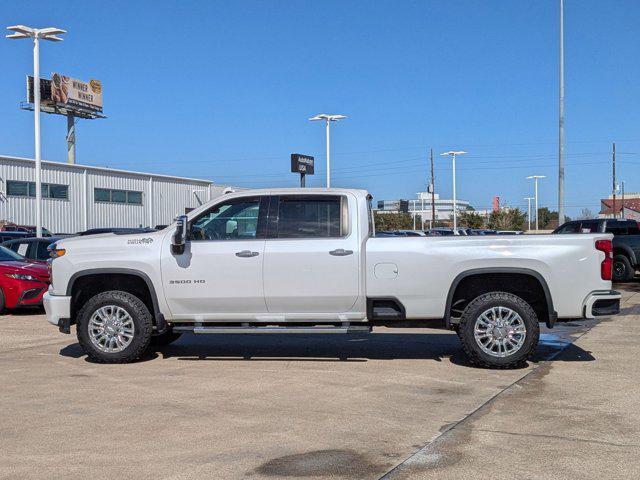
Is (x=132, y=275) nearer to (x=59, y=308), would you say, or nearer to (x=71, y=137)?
(x=59, y=308)

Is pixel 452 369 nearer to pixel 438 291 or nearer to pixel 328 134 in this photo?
pixel 438 291

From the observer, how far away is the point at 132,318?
29.8 ft

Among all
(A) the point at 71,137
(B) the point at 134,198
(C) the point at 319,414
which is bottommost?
(C) the point at 319,414

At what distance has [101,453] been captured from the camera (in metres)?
5.53

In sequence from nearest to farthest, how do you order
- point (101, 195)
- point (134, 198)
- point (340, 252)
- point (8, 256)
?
point (340, 252) → point (8, 256) → point (101, 195) → point (134, 198)

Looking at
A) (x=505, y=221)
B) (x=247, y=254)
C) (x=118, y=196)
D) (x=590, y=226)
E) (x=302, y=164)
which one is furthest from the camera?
(x=505, y=221)

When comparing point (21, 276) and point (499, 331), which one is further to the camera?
point (21, 276)

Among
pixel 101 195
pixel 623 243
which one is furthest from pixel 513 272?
pixel 101 195

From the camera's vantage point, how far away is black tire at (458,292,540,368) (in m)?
8.61

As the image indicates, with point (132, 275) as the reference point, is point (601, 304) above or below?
below

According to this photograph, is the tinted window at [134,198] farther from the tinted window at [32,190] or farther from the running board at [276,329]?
the running board at [276,329]

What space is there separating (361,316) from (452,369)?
4.00 feet

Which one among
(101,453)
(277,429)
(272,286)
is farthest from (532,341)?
(101,453)

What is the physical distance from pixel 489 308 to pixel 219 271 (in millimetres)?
3127
